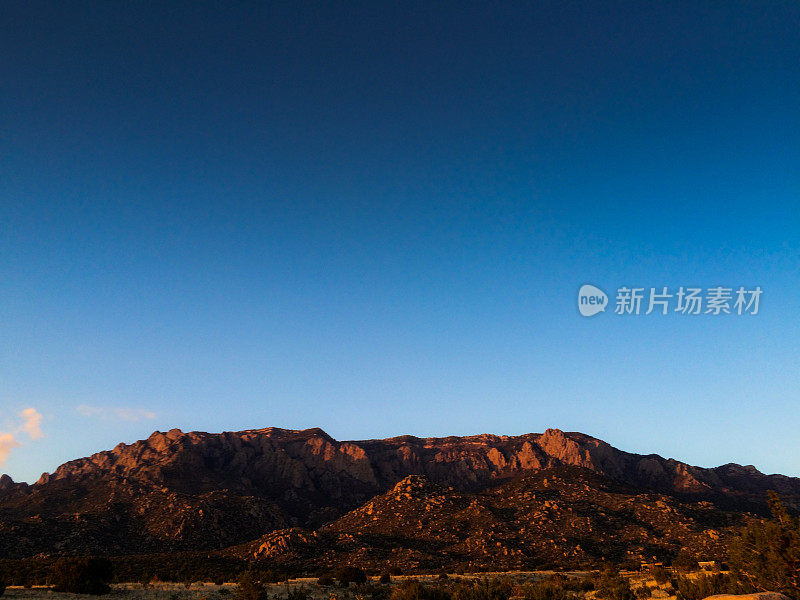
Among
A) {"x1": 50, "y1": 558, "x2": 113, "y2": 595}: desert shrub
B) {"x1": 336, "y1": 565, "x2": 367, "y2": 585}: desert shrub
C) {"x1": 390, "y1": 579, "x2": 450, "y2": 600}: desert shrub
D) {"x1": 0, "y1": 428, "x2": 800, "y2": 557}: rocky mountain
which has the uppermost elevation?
{"x1": 390, "y1": 579, "x2": 450, "y2": 600}: desert shrub

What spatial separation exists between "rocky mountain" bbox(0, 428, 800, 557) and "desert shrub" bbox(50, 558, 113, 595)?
149 feet

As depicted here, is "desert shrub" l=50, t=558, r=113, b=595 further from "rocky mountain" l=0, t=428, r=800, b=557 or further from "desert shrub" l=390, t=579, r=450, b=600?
"rocky mountain" l=0, t=428, r=800, b=557

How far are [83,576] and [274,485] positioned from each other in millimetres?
129282

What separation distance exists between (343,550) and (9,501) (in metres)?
106

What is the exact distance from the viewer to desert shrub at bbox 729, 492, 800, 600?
2338 centimetres

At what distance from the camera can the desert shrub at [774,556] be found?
23375 mm

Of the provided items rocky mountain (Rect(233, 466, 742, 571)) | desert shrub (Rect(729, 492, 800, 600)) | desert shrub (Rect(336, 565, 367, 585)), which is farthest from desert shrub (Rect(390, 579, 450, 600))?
rocky mountain (Rect(233, 466, 742, 571))

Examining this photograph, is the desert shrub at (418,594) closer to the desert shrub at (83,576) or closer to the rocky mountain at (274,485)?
the desert shrub at (83,576)

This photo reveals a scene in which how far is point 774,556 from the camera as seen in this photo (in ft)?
79.0

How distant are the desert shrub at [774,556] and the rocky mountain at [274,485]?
54137mm

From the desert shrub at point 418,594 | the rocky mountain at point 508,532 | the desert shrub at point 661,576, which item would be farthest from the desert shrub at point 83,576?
the desert shrub at point 661,576

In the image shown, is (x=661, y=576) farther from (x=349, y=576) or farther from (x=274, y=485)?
(x=274, y=485)

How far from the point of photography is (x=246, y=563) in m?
63.6

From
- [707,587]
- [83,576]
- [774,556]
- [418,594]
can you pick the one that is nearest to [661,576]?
[707,587]
